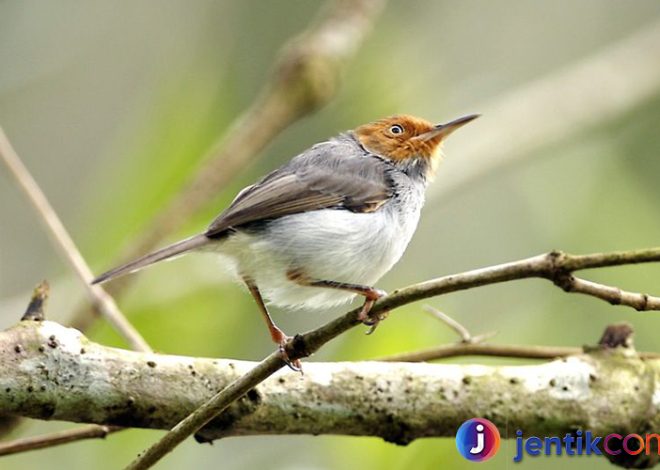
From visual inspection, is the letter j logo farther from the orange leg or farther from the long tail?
the long tail

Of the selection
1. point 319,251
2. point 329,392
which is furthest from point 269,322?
point 329,392

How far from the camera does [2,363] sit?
2.75 metres

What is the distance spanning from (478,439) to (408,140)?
171 cm

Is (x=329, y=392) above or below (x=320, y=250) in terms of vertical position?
below

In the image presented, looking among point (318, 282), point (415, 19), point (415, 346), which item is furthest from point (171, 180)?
point (415, 19)

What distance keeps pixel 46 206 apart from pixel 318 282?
1.14m

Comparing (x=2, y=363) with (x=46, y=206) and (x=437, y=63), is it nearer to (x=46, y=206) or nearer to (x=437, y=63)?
(x=46, y=206)

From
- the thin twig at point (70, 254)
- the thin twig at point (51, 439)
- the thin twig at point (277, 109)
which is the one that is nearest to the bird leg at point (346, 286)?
the thin twig at point (70, 254)

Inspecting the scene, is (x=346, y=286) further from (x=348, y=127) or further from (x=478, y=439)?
(x=348, y=127)

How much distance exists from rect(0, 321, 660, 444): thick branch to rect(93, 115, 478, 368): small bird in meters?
0.42

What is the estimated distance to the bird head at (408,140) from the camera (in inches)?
180

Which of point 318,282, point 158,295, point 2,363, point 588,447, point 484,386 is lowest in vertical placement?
point 588,447

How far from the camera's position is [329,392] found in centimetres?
314

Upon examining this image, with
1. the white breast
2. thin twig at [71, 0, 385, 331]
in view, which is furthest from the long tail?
thin twig at [71, 0, 385, 331]
